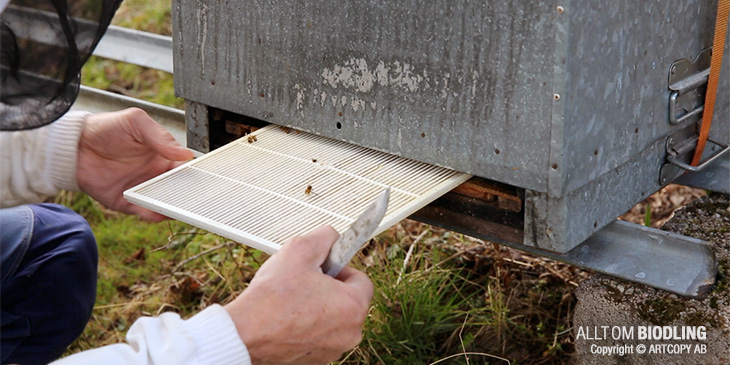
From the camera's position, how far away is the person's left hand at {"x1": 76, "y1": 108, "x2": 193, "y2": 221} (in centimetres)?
A: 195

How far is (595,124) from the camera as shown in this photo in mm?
1632

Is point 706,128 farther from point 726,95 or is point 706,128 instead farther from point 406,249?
point 406,249

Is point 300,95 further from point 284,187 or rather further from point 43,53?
point 43,53

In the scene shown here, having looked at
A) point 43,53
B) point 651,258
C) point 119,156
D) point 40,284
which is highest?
point 43,53

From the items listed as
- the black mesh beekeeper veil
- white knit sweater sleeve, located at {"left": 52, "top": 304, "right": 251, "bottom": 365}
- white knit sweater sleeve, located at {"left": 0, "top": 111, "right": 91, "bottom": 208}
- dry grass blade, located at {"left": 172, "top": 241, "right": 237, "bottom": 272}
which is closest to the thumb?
white knit sweater sleeve, located at {"left": 52, "top": 304, "right": 251, "bottom": 365}

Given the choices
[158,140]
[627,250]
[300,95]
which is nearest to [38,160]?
[158,140]

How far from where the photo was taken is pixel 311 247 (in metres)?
1.44

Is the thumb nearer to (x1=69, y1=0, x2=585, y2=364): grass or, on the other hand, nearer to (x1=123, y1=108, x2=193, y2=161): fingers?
(x1=123, y1=108, x2=193, y2=161): fingers

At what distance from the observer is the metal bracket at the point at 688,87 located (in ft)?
6.04

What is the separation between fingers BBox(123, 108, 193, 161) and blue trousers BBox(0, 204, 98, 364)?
0.52m

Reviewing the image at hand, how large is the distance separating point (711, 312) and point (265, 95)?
3.73 feet

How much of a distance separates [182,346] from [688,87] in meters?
1.25

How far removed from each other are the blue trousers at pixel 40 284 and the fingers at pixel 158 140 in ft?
1.71

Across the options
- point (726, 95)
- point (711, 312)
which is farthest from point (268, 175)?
point (726, 95)
